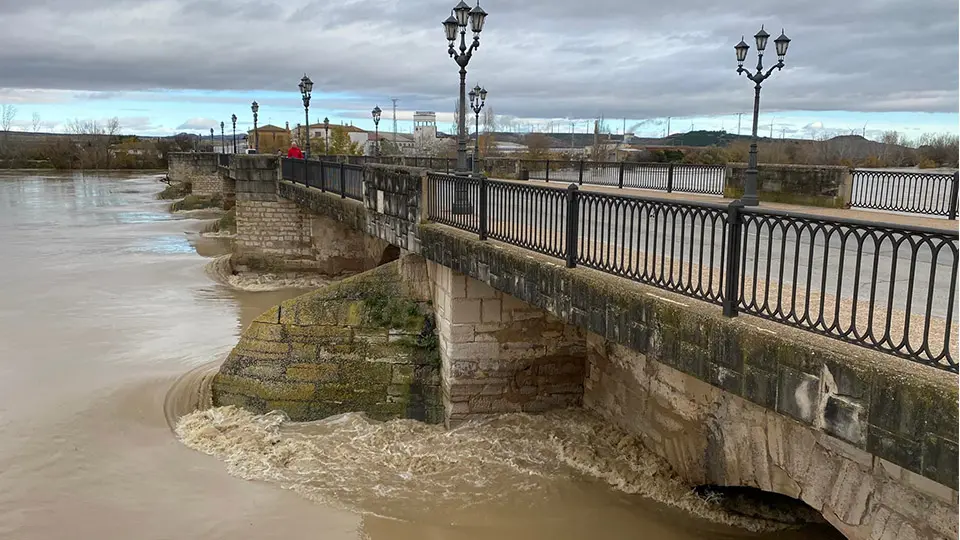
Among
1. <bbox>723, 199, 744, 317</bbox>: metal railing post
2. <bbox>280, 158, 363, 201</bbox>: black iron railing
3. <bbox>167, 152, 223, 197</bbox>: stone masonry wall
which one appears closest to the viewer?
<bbox>723, 199, 744, 317</bbox>: metal railing post

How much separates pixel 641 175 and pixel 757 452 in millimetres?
13425

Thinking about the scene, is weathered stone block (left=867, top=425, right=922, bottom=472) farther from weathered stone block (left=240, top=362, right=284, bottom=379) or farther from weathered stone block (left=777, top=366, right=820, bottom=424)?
weathered stone block (left=240, top=362, right=284, bottom=379)

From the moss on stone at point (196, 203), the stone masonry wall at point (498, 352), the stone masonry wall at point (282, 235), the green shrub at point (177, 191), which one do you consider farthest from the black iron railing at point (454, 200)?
the green shrub at point (177, 191)

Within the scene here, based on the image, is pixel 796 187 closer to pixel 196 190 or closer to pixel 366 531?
pixel 366 531

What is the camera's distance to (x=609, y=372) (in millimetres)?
9586

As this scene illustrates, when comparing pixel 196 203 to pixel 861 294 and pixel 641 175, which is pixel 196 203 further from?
pixel 861 294

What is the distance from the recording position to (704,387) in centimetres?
744

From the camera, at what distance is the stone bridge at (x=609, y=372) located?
4078 millimetres

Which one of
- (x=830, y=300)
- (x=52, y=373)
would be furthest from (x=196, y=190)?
(x=830, y=300)

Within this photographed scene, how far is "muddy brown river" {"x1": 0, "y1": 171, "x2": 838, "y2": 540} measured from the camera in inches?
307

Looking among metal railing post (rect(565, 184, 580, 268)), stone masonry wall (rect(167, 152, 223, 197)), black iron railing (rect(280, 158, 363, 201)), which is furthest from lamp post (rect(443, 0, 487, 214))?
stone masonry wall (rect(167, 152, 223, 197))

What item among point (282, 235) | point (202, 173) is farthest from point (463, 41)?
point (202, 173)

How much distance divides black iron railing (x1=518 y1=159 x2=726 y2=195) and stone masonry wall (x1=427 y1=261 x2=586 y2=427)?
7853mm

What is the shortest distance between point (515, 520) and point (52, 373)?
9.06 metres
